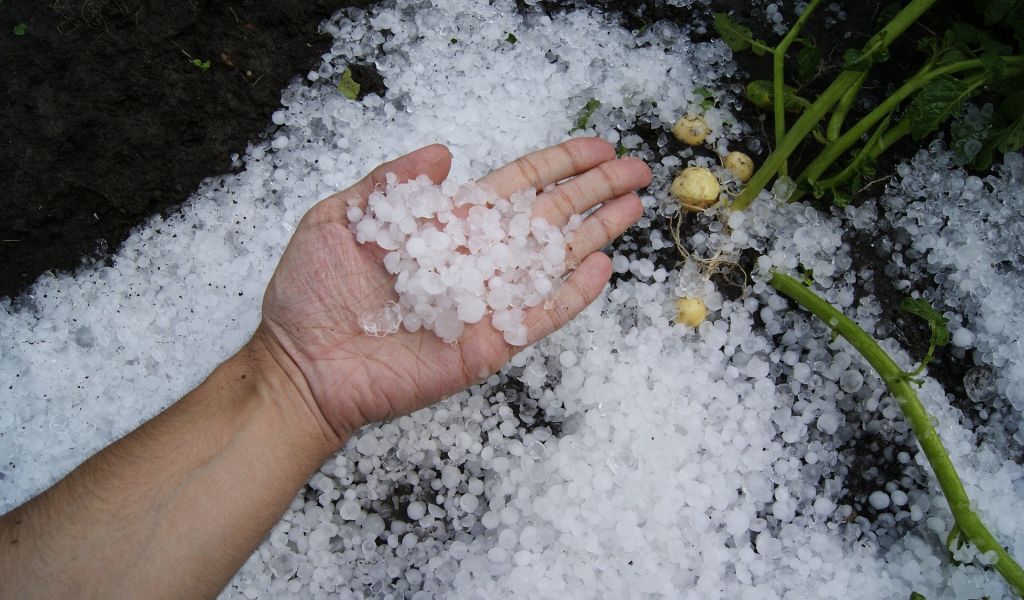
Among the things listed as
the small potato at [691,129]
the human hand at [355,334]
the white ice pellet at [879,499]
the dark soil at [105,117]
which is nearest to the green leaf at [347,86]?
the dark soil at [105,117]

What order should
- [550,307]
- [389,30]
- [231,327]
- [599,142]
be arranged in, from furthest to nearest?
[389,30] < [231,327] < [599,142] < [550,307]

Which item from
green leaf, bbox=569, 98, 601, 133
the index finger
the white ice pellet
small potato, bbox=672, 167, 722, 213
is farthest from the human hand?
the white ice pellet

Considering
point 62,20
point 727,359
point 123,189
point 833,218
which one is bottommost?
point 727,359

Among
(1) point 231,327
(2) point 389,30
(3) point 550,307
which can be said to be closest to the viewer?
(3) point 550,307

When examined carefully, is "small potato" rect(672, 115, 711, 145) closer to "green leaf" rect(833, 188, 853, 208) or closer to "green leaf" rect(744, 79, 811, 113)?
"green leaf" rect(744, 79, 811, 113)

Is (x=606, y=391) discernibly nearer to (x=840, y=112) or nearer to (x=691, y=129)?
(x=691, y=129)

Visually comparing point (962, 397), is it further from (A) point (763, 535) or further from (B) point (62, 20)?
(B) point (62, 20)

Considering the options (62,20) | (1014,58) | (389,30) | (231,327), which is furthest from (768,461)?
(62,20)
